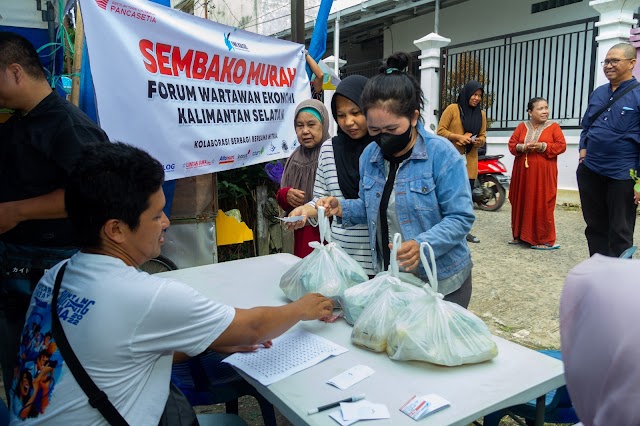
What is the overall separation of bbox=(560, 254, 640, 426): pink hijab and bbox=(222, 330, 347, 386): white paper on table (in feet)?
2.67

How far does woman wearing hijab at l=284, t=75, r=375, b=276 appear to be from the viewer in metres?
2.42

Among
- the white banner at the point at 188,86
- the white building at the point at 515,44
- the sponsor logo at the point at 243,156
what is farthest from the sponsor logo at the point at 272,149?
the white building at the point at 515,44

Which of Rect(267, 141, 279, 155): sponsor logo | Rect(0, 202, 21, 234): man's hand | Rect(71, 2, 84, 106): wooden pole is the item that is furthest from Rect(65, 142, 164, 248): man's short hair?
Rect(267, 141, 279, 155): sponsor logo

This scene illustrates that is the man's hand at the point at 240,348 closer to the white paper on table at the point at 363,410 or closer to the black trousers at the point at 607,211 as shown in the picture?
the white paper on table at the point at 363,410

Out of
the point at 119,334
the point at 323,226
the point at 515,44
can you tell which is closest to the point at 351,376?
the point at 119,334

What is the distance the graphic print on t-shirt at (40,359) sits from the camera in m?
1.16

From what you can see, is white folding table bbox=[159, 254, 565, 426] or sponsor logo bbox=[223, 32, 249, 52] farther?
sponsor logo bbox=[223, 32, 249, 52]

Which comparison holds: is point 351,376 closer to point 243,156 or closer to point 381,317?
point 381,317

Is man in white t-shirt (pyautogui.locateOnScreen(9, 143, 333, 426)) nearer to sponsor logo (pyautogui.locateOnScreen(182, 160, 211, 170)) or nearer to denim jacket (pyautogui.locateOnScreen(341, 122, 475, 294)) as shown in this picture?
denim jacket (pyautogui.locateOnScreen(341, 122, 475, 294))

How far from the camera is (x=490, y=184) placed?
7.96 m

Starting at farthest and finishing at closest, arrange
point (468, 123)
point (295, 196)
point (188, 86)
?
point (468, 123)
point (188, 86)
point (295, 196)

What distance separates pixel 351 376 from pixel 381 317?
0.22 m

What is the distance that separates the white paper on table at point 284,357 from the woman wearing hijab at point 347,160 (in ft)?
2.49

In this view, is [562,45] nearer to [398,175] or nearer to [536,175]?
[536,175]
